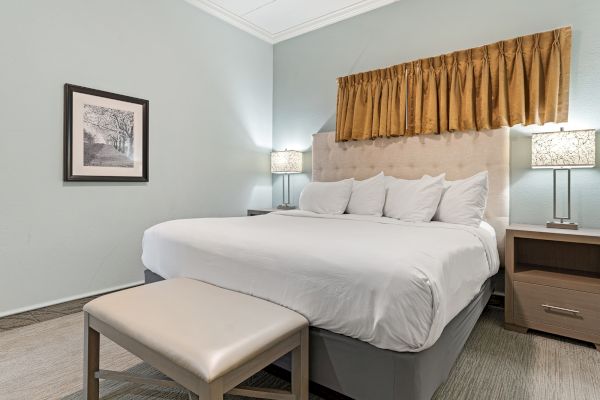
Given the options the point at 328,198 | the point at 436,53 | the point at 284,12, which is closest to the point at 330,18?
the point at 284,12

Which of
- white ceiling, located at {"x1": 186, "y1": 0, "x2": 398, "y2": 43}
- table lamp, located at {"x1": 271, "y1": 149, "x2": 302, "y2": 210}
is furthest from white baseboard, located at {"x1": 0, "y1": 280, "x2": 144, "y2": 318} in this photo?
white ceiling, located at {"x1": 186, "y1": 0, "x2": 398, "y2": 43}

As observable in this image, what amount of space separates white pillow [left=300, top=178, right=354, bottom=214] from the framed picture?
1.55m

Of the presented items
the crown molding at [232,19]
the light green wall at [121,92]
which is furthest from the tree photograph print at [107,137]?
the crown molding at [232,19]

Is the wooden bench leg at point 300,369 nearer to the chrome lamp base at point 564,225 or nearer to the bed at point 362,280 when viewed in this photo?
the bed at point 362,280

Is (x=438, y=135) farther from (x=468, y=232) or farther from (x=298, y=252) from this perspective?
(x=298, y=252)

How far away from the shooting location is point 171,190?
3324 mm

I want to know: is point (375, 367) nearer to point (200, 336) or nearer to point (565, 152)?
point (200, 336)

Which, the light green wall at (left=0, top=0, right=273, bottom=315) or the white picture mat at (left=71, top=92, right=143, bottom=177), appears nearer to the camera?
the light green wall at (left=0, top=0, right=273, bottom=315)

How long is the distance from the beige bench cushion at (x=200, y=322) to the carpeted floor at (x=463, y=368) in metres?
0.44

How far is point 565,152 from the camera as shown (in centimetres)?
221

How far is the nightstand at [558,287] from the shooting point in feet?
6.41

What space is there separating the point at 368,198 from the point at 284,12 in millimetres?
2374

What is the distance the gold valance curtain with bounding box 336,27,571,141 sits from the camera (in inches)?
96.0

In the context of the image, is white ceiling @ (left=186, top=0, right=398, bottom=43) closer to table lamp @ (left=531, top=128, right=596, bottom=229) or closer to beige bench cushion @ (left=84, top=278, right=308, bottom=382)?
table lamp @ (left=531, top=128, right=596, bottom=229)
